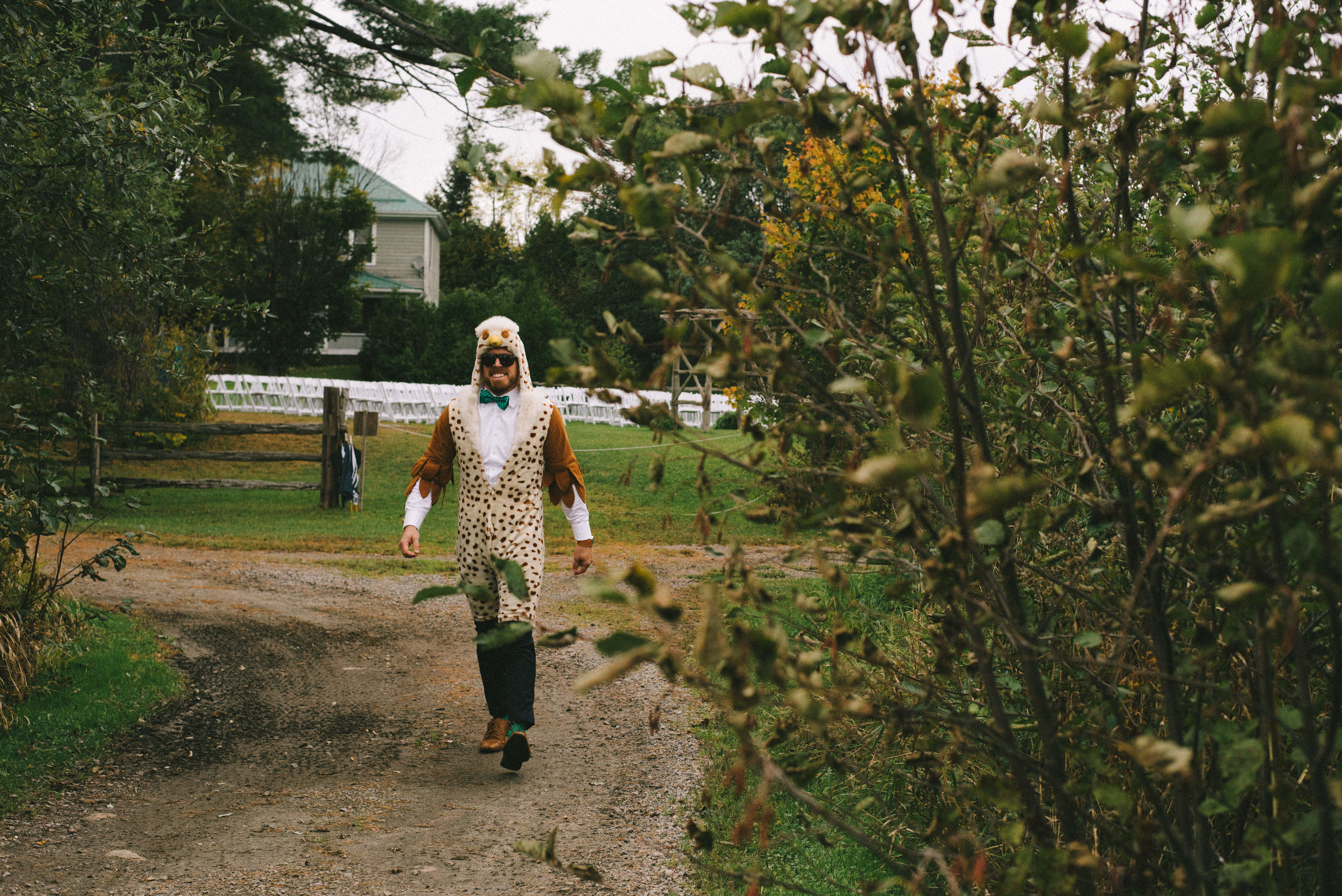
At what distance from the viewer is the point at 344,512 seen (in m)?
14.9

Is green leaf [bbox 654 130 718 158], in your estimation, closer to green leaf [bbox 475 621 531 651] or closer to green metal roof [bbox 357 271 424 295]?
green leaf [bbox 475 621 531 651]

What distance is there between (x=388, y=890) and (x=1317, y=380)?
10.3 feet

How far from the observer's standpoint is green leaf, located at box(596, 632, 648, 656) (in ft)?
4.35

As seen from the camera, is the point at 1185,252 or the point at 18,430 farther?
the point at 18,430

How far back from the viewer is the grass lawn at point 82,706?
4.41m

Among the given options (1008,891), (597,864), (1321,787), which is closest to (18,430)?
(597,864)

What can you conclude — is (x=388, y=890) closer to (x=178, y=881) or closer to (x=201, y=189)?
(x=178, y=881)

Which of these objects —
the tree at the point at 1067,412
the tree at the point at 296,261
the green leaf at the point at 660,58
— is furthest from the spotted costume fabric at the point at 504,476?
the tree at the point at 296,261

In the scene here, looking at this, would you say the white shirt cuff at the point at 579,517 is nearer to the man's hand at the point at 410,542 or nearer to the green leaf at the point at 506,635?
the man's hand at the point at 410,542

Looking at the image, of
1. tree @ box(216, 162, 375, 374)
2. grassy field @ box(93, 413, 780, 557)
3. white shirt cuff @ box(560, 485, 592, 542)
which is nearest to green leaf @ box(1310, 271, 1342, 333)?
white shirt cuff @ box(560, 485, 592, 542)

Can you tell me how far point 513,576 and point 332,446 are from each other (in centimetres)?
1451

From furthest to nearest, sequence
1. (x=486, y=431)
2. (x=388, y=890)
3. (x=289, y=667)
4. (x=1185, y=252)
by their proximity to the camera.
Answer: (x=289, y=667) < (x=486, y=431) < (x=388, y=890) < (x=1185, y=252)

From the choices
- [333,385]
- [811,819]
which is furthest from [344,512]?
[811,819]

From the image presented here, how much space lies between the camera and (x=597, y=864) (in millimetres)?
3629
